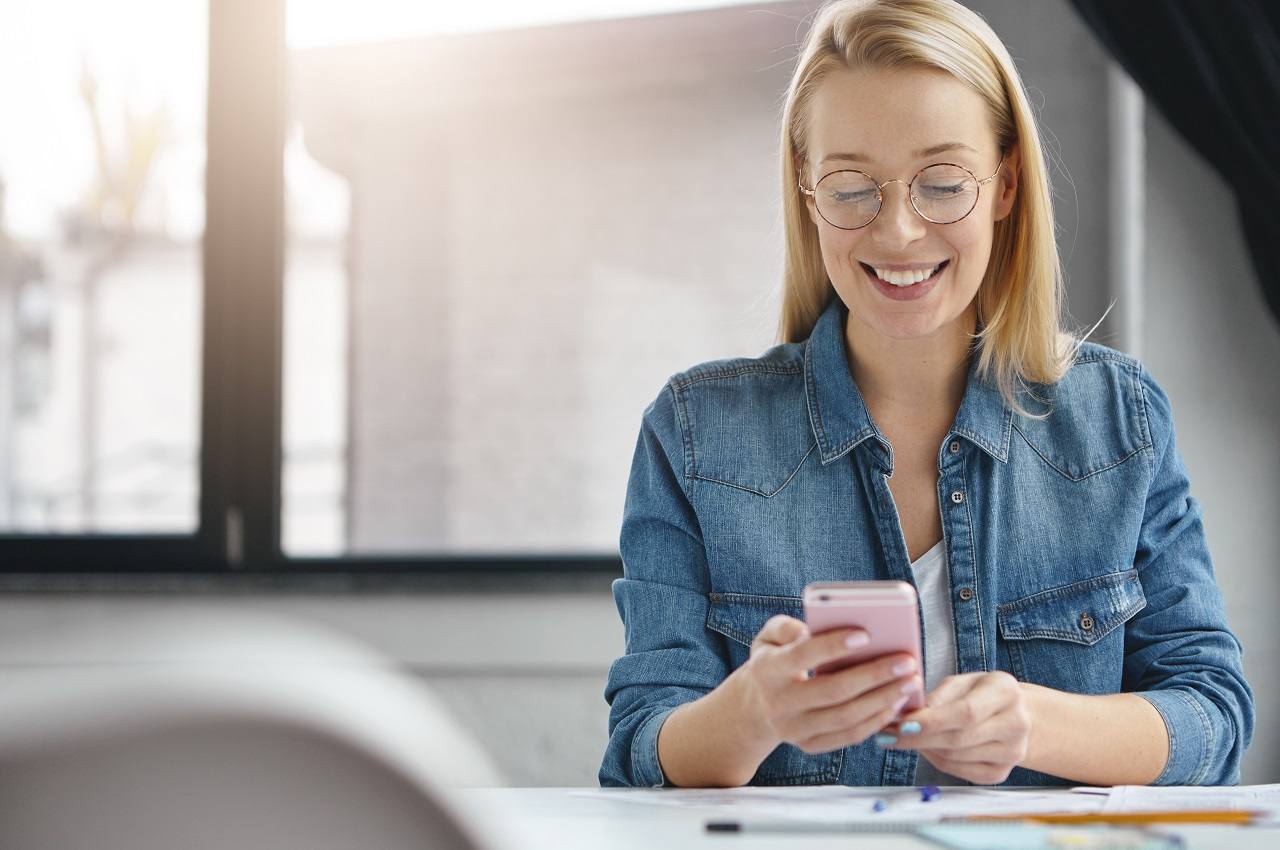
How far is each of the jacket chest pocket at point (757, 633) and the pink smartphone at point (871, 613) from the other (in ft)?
1.28

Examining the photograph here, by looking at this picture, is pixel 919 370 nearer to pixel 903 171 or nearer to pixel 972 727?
pixel 903 171

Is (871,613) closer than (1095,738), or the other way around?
(871,613)

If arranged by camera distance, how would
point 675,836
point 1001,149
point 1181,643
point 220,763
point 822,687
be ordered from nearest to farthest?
1. point 220,763
2. point 675,836
3. point 822,687
4. point 1181,643
5. point 1001,149

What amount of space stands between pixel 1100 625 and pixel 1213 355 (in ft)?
4.20

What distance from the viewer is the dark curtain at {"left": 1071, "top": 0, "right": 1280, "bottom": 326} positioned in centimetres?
227

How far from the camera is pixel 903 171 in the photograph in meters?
1.36

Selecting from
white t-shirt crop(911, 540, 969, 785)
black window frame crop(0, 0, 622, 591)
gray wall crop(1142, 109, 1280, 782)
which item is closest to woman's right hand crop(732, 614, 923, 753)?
white t-shirt crop(911, 540, 969, 785)

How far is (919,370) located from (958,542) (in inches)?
9.4

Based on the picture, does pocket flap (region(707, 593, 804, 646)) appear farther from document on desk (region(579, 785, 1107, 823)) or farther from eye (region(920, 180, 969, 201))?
eye (region(920, 180, 969, 201))

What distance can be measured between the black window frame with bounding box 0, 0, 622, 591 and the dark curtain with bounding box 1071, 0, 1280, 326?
5.93ft

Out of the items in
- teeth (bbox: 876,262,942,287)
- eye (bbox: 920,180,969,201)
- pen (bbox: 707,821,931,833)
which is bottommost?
pen (bbox: 707,821,931,833)

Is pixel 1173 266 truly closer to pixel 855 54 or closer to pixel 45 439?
pixel 855 54

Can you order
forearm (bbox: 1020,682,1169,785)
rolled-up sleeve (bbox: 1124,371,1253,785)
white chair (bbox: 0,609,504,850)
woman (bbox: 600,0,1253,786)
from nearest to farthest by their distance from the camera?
white chair (bbox: 0,609,504,850) → forearm (bbox: 1020,682,1169,785) → rolled-up sleeve (bbox: 1124,371,1253,785) → woman (bbox: 600,0,1253,786)

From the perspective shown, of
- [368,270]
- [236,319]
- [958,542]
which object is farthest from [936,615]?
[236,319]
